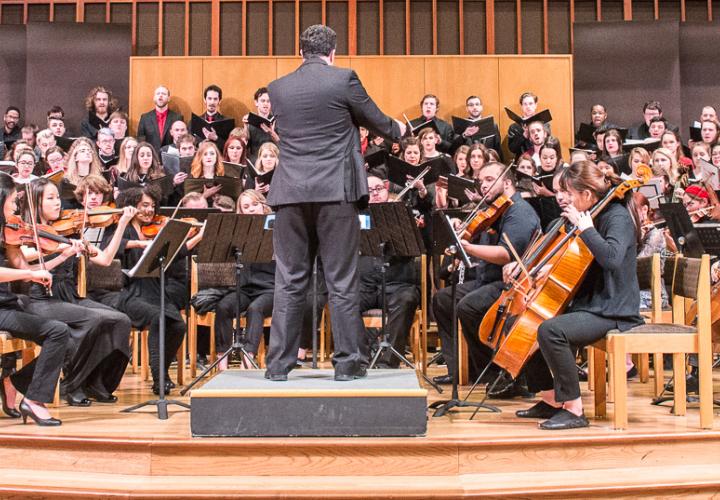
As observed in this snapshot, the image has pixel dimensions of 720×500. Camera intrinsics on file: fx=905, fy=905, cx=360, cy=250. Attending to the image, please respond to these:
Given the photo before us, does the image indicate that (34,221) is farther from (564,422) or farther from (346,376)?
(564,422)

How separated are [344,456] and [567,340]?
100cm

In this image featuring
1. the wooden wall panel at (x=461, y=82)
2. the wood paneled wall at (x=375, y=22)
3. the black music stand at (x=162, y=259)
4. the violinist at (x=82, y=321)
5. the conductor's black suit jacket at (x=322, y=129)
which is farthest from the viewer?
the wood paneled wall at (x=375, y=22)

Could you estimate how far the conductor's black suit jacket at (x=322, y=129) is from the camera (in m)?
3.37

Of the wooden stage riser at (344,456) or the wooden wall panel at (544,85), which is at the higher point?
the wooden wall panel at (544,85)

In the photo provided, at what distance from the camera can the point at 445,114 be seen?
8211 mm

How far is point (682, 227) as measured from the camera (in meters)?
4.22

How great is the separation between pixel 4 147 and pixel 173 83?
5.23ft

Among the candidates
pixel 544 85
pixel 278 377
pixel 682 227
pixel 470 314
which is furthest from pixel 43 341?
pixel 544 85

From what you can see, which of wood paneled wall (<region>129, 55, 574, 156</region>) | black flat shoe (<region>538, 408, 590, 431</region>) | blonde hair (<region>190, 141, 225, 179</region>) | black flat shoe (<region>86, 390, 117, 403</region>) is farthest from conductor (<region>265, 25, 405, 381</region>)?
wood paneled wall (<region>129, 55, 574, 156</region>)

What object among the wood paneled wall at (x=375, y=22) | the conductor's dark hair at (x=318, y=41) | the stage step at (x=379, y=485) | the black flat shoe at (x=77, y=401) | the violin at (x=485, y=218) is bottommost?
the stage step at (x=379, y=485)

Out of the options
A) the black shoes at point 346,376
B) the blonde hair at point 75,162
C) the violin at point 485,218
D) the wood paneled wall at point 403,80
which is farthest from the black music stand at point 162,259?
the wood paneled wall at point 403,80

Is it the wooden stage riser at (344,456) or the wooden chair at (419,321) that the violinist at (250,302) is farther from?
the wooden stage riser at (344,456)

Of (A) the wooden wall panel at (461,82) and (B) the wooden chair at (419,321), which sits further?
(A) the wooden wall panel at (461,82)

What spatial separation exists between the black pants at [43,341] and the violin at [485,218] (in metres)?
1.89
